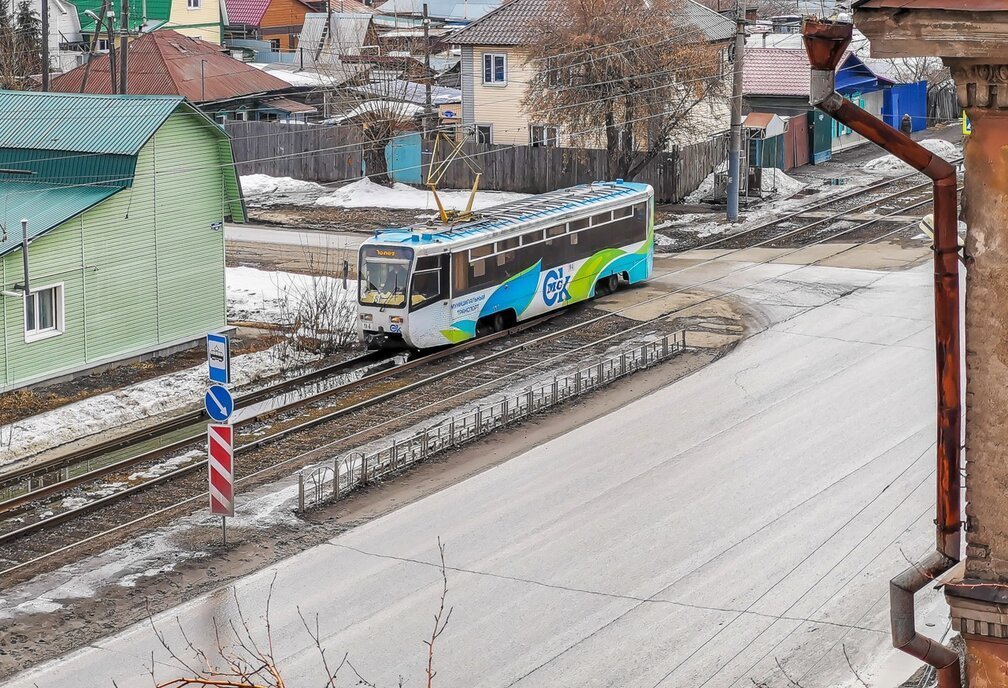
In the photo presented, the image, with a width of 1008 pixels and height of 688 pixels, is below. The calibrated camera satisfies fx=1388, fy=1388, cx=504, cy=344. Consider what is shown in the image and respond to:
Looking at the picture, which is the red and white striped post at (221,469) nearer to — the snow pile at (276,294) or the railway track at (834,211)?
the snow pile at (276,294)

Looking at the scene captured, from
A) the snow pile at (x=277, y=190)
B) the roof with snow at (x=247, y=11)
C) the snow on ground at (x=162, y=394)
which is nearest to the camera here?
the snow on ground at (x=162, y=394)

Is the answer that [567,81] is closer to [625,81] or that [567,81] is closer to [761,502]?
[625,81]

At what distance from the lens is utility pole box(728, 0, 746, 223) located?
40.2m

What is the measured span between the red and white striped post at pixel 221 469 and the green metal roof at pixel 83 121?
1051cm

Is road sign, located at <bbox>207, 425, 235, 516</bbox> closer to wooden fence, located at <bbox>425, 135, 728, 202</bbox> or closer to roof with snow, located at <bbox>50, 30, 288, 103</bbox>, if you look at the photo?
wooden fence, located at <bbox>425, 135, 728, 202</bbox>

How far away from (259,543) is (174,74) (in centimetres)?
4233

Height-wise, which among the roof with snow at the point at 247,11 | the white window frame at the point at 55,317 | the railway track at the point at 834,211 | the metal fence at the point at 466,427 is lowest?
the metal fence at the point at 466,427

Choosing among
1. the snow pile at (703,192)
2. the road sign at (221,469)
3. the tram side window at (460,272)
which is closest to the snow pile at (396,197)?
the snow pile at (703,192)

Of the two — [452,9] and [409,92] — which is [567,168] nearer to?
[409,92]

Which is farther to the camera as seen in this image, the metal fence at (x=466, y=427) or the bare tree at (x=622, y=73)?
the bare tree at (x=622, y=73)

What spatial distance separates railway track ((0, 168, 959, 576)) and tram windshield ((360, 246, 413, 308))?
1452 mm

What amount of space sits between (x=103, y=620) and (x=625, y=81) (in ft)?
99.8

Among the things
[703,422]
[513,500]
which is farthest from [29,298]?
[703,422]

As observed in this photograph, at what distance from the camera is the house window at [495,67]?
5222cm
